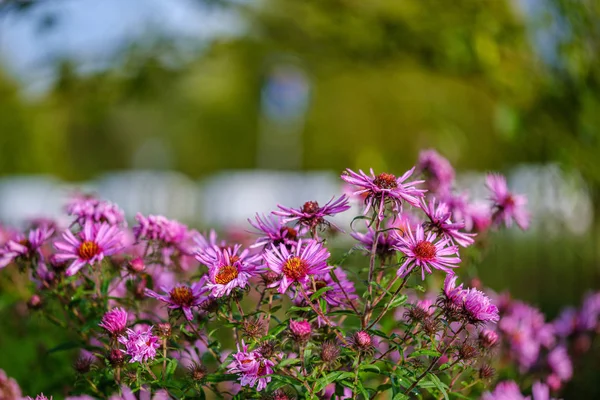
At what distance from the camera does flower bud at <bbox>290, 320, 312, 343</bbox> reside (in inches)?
65.2

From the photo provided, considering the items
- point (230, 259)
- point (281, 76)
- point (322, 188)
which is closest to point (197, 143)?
point (281, 76)

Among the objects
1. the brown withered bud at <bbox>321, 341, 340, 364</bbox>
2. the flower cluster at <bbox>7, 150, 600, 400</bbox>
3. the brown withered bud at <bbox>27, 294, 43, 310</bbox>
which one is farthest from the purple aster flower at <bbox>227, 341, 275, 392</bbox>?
the brown withered bud at <bbox>27, 294, 43, 310</bbox>

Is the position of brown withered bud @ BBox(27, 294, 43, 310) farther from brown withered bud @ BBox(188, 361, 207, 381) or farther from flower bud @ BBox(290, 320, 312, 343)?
flower bud @ BBox(290, 320, 312, 343)

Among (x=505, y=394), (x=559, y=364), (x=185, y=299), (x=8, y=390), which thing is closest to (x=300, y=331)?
(x=185, y=299)

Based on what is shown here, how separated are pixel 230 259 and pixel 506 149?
184 inches

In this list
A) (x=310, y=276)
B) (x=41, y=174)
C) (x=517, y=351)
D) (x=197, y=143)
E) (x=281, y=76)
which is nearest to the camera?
(x=310, y=276)

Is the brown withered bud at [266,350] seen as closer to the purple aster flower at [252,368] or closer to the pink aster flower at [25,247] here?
the purple aster flower at [252,368]

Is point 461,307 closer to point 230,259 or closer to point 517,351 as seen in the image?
point 230,259

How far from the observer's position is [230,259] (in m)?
1.74

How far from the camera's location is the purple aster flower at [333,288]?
179 centimetres

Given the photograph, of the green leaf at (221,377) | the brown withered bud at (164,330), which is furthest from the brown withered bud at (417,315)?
the brown withered bud at (164,330)

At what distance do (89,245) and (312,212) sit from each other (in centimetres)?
62

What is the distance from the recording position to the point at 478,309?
1691 mm

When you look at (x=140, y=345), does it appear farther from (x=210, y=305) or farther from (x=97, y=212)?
(x=97, y=212)
